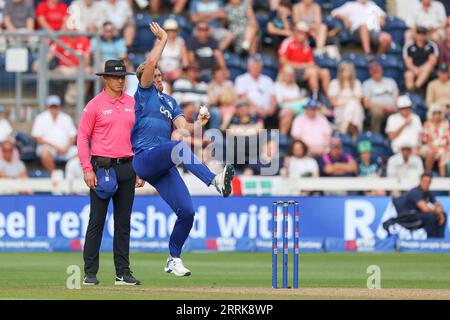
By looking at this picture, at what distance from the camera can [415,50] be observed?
24891mm

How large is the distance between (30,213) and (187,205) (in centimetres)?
847

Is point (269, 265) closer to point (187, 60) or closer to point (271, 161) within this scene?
point (271, 161)

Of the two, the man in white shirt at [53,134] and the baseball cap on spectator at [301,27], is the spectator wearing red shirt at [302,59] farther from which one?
the man in white shirt at [53,134]

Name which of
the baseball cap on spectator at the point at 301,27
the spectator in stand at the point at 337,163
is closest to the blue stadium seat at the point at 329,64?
the baseball cap on spectator at the point at 301,27

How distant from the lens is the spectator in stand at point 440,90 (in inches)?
953

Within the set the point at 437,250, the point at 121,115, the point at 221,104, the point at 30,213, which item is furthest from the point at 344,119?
the point at 121,115

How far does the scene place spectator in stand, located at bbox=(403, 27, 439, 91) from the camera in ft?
81.5

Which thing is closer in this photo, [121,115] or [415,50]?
[121,115]

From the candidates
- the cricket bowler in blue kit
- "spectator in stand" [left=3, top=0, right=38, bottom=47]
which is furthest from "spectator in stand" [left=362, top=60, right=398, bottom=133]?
the cricket bowler in blue kit

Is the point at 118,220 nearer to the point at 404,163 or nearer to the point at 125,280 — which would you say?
the point at 125,280

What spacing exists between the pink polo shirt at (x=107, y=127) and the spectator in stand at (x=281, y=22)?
38.9ft

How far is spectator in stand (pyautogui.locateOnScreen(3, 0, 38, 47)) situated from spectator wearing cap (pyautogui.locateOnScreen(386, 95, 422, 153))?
6847mm

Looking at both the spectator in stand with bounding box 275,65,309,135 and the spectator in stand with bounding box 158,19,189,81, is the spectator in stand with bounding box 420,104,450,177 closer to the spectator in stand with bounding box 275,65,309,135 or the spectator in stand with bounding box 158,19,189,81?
the spectator in stand with bounding box 275,65,309,135

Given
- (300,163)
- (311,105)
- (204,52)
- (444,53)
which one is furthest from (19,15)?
(444,53)
